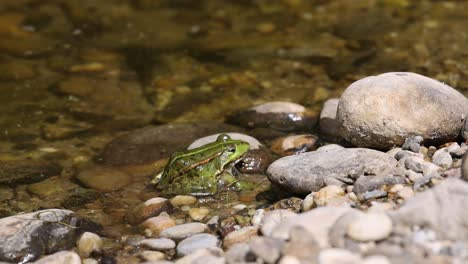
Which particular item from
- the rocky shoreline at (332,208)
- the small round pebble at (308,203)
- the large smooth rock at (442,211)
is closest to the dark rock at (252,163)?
the rocky shoreline at (332,208)

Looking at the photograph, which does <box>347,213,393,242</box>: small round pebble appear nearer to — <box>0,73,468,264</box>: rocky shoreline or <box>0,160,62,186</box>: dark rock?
<box>0,73,468,264</box>: rocky shoreline

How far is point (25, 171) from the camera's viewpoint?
6.54 metres

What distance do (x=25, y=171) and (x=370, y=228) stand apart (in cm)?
363

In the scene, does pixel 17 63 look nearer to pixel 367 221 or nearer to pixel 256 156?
pixel 256 156

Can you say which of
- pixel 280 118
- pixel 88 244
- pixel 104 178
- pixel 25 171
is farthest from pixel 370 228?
pixel 25 171

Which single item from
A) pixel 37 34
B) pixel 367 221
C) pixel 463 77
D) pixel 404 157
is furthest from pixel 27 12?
pixel 367 221

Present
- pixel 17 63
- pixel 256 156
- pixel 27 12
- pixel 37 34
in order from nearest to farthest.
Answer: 1. pixel 256 156
2. pixel 17 63
3. pixel 37 34
4. pixel 27 12

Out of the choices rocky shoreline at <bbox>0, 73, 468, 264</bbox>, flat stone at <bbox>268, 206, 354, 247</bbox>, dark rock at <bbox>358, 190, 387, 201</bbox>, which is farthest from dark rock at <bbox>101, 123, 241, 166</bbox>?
flat stone at <bbox>268, 206, 354, 247</bbox>

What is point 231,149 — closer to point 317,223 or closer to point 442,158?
point 442,158

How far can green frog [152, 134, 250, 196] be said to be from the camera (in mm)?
6078

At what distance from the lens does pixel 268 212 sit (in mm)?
5281

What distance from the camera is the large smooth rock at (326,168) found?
5.29 meters

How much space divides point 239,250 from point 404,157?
171 cm

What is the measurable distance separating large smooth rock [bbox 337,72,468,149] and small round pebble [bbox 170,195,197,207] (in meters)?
1.40
